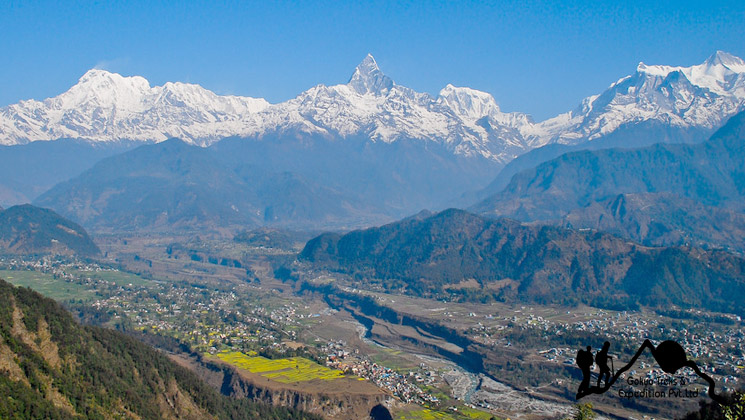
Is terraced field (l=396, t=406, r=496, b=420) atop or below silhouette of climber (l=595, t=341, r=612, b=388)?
below

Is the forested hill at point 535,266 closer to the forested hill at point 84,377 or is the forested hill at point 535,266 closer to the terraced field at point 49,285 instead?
the terraced field at point 49,285

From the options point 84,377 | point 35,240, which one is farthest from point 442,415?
point 35,240

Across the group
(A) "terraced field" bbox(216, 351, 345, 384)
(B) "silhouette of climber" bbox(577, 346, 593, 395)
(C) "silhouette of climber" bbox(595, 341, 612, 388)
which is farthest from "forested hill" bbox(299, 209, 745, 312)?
(C) "silhouette of climber" bbox(595, 341, 612, 388)

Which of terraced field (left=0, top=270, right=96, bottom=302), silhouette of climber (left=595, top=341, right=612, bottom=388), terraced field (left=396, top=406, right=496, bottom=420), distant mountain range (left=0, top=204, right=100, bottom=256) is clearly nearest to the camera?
silhouette of climber (left=595, top=341, right=612, bottom=388)

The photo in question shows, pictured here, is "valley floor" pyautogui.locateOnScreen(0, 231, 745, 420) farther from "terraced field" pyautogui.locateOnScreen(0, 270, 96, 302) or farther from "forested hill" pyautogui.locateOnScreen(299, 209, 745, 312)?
"forested hill" pyautogui.locateOnScreen(299, 209, 745, 312)

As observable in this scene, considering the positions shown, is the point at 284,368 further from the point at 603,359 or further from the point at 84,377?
the point at 603,359

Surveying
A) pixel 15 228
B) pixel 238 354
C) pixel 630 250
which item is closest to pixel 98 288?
pixel 238 354

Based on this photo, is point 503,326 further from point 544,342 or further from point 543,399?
point 543,399
